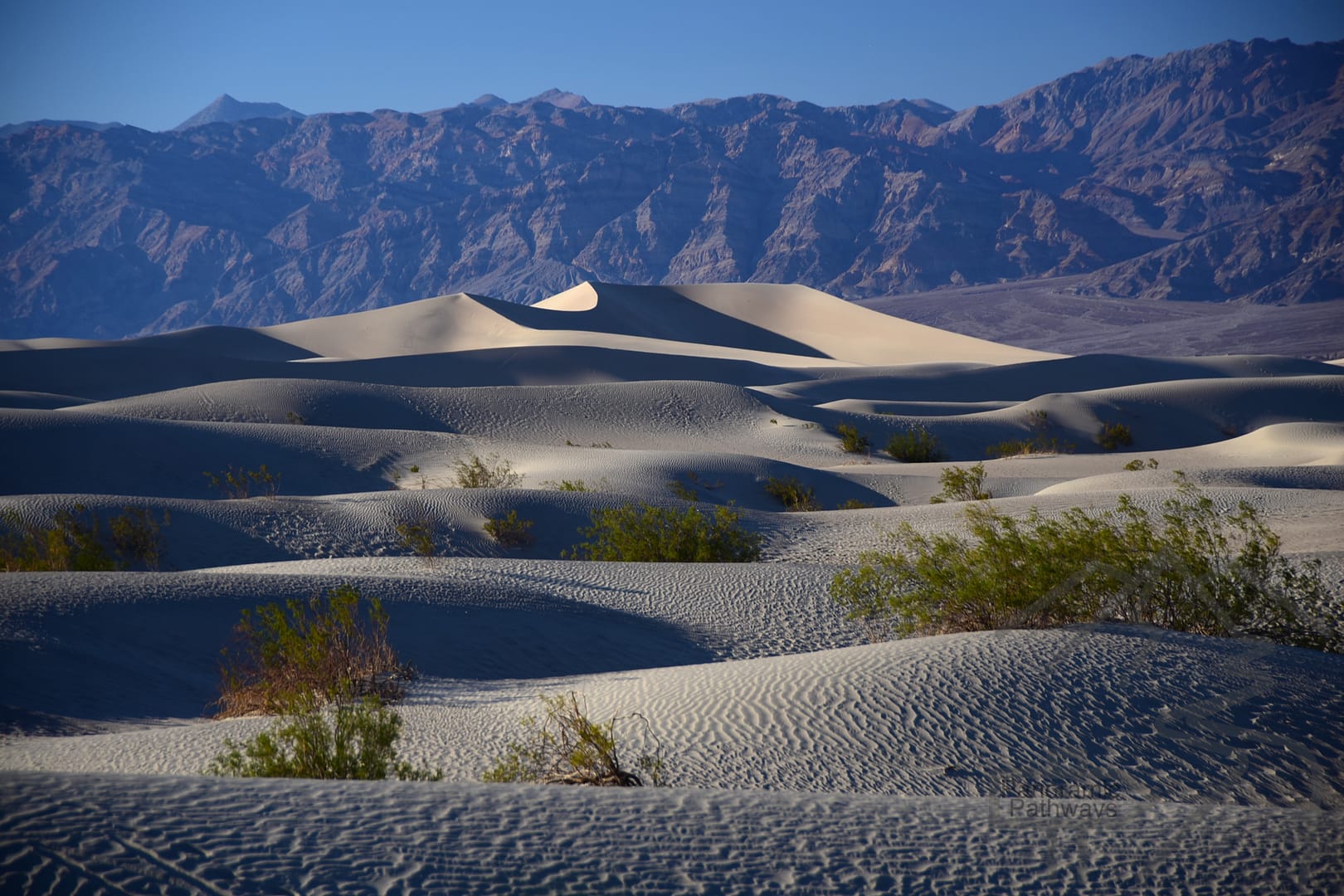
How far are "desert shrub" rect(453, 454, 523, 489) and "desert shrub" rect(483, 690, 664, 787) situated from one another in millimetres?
13086

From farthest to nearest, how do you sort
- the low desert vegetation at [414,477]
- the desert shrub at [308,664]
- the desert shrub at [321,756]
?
the low desert vegetation at [414,477], the desert shrub at [308,664], the desert shrub at [321,756]

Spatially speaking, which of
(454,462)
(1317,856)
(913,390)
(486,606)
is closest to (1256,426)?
(913,390)

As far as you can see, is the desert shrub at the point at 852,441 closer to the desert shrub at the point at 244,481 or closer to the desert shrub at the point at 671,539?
the desert shrub at the point at 671,539

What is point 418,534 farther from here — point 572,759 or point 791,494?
point 572,759

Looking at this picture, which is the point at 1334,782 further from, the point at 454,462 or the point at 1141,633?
the point at 454,462

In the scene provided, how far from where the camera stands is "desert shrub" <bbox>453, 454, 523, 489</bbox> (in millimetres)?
19420

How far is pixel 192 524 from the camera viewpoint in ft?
45.8

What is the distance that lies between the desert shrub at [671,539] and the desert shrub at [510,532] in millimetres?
910

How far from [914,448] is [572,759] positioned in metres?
24.1

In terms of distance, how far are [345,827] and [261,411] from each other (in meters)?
26.3

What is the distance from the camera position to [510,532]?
14.9m

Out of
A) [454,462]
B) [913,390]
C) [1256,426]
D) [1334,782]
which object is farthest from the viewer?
[913,390]

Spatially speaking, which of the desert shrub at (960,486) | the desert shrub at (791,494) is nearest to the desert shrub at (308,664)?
the desert shrub at (791,494)

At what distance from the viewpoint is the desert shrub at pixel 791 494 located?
1986cm
